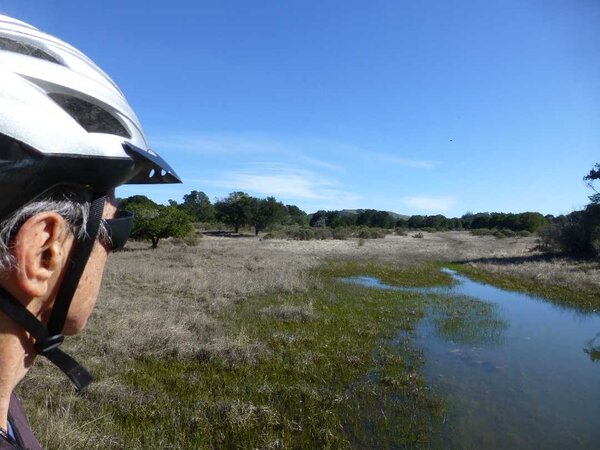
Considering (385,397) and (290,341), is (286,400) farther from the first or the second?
(290,341)

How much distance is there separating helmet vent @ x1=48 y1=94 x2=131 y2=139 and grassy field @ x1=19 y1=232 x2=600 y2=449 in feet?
15.8

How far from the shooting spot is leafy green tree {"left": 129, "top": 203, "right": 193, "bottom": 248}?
33094mm

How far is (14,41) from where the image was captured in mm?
1366

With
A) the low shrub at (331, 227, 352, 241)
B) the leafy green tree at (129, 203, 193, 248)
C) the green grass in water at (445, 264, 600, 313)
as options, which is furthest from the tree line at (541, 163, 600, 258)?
the leafy green tree at (129, 203, 193, 248)

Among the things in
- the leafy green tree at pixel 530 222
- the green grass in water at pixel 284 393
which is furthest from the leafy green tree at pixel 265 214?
the leafy green tree at pixel 530 222

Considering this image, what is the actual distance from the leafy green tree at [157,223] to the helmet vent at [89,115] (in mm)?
32957

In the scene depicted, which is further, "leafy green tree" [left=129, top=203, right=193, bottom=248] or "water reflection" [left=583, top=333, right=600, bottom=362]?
"leafy green tree" [left=129, top=203, right=193, bottom=248]

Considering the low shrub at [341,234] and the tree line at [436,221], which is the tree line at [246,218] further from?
the low shrub at [341,234]

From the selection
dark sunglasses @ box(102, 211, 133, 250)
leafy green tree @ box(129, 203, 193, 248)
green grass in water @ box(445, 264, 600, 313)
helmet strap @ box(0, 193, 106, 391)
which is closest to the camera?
helmet strap @ box(0, 193, 106, 391)

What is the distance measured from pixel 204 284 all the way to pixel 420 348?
9792 millimetres

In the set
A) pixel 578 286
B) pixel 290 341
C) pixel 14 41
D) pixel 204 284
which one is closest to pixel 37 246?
pixel 14 41

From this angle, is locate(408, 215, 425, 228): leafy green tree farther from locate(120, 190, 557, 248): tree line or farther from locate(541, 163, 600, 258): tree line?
locate(541, 163, 600, 258): tree line

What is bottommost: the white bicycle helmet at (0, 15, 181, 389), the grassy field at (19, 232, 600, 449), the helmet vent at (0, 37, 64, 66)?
the grassy field at (19, 232, 600, 449)

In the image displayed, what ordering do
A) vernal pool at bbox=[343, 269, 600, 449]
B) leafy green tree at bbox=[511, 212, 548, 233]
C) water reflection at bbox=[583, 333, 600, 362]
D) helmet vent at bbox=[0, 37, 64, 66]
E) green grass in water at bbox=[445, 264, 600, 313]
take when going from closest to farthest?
helmet vent at bbox=[0, 37, 64, 66] → vernal pool at bbox=[343, 269, 600, 449] → water reflection at bbox=[583, 333, 600, 362] → green grass in water at bbox=[445, 264, 600, 313] → leafy green tree at bbox=[511, 212, 548, 233]
